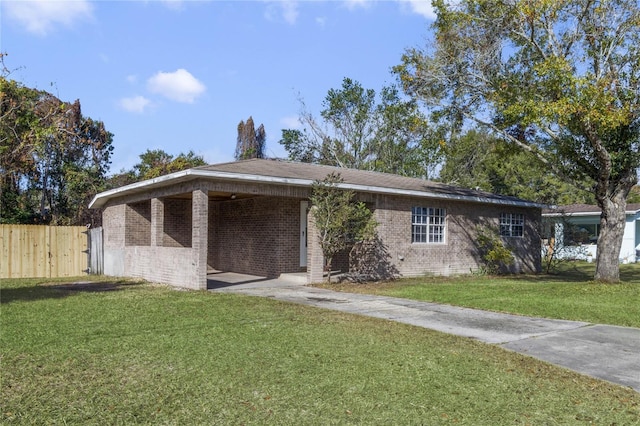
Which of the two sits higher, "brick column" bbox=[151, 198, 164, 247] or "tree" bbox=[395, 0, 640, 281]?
"tree" bbox=[395, 0, 640, 281]

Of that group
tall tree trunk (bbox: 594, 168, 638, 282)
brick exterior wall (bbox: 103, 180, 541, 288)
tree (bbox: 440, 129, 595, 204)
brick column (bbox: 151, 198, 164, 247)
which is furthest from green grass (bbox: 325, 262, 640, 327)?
tree (bbox: 440, 129, 595, 204)

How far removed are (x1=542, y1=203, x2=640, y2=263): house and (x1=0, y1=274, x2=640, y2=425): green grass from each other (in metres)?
16.5

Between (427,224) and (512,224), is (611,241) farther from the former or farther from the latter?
(512,224)

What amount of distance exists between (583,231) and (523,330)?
16719 mm

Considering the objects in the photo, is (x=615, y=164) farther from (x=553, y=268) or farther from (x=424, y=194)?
(x=553, y=268)

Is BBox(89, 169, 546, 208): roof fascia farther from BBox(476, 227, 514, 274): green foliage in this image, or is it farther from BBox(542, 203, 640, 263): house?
BBox(542, 203, 640, 263): house

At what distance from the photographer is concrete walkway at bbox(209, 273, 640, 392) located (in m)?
6.42

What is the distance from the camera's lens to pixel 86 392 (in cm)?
486

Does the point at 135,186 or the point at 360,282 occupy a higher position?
the point at 135,186

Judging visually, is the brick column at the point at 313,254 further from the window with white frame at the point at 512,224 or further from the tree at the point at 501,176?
the tree at the point at 501,176

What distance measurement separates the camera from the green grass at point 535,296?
10.2 metres

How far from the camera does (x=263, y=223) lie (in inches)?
685

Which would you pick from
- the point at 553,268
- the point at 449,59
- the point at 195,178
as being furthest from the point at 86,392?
the point at 553,268

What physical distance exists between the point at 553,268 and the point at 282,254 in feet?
44.6
